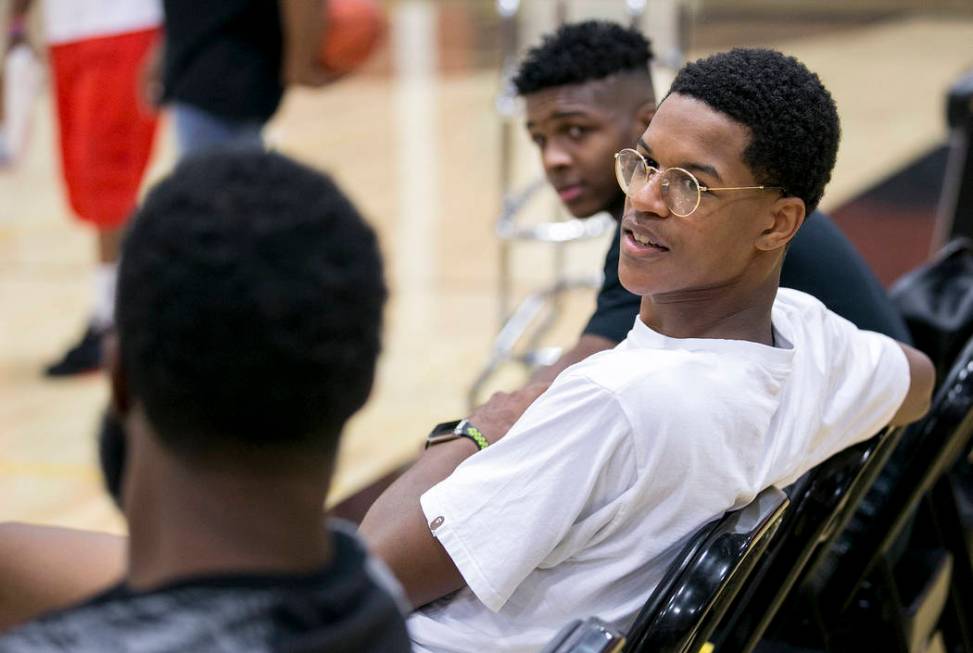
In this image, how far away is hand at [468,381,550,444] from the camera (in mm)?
1457

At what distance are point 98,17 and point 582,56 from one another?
211cm

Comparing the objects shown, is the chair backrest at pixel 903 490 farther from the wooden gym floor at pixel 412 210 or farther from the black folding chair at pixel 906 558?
the wooden gym floor at pixel 412 210

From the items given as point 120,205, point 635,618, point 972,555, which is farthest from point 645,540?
point 120,205

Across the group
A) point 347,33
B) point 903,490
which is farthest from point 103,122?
point 903,490

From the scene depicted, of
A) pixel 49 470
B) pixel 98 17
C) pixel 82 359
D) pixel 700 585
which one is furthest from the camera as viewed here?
pixel 82 359

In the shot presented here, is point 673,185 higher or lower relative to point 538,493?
higher

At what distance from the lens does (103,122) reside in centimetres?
387

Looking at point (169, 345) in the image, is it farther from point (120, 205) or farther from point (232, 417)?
point (120, 205)

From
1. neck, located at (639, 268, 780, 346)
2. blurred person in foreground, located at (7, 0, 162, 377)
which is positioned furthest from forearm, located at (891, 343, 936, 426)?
blurred person in foreground, located at (7, 0, 162, 377)

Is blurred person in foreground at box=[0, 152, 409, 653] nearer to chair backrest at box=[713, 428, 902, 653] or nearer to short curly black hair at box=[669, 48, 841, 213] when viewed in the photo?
short curly black hair at box=[669, 48, 841, 213]

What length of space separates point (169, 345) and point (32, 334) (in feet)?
13.0

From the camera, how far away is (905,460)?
5.80 ft

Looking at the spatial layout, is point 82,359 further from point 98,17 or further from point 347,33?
point 347,33

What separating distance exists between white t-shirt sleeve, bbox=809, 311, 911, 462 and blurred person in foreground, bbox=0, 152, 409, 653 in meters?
0.75
